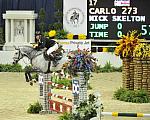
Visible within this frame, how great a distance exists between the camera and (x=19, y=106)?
13.0m

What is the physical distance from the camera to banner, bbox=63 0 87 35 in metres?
24.1

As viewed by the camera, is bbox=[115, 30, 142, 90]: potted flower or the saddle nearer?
the saddle

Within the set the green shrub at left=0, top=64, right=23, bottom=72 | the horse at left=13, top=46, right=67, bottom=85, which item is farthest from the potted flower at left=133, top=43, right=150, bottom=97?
the green shrub at left=0, top=64, right=23, bottom=72

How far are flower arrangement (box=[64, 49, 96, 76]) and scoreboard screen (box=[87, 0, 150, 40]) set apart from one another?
12.8m

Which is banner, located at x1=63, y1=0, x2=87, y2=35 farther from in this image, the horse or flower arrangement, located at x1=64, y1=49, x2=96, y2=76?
flower arrangement, located at x1=64, y1=49, x2=96, y2=76

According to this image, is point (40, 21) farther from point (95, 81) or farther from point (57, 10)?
point (95, 81)

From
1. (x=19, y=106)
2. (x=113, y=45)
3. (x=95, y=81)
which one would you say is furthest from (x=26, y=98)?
(x=113, y=45)

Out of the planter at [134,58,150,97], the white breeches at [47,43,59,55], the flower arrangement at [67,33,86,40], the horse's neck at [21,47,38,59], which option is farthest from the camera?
the flower arrangement at [67,33,86,40]

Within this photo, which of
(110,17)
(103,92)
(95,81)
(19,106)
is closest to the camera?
(19,106)

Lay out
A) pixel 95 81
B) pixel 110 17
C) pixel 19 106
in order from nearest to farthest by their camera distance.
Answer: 1. pixel 19 106
2. pixel 95 81
3. pixel 110 17

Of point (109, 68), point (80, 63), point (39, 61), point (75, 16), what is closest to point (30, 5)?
point (75, 16)

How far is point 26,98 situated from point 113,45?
9602 mm

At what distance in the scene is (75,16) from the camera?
79.8ft

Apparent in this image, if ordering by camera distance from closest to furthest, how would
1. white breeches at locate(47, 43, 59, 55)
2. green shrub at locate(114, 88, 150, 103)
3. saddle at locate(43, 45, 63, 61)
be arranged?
white breeches at locate(47, 43, 59, 55) < saddle at locate(43, 45, 63, 61) < green shrub at locate(114, 88, 150, 103)
